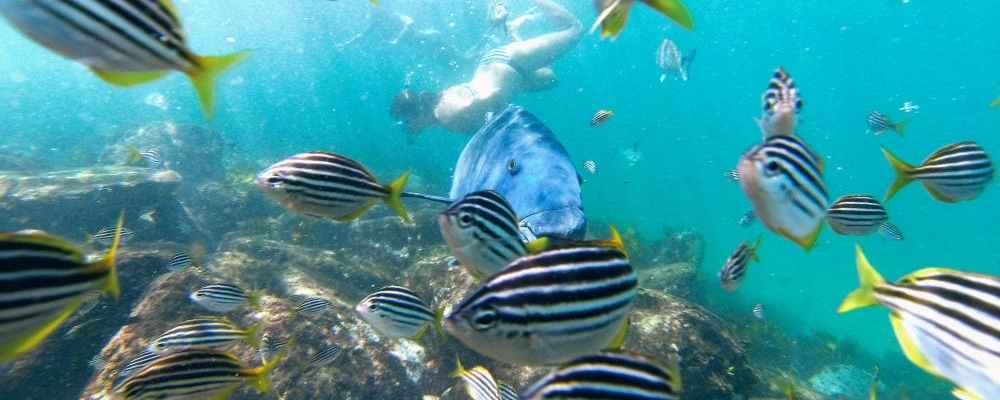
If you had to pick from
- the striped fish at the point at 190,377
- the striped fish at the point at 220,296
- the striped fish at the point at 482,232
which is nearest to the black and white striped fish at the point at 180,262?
the striped fish at the point at 220,296

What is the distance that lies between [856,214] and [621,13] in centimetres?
405

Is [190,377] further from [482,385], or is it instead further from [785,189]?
[785,189]

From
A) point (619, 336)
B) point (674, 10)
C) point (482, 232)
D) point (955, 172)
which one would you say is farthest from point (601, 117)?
point (674, 10)

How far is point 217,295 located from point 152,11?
4.07m

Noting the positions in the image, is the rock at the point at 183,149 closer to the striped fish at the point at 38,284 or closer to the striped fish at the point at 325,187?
the striped fish at the point at 325,187

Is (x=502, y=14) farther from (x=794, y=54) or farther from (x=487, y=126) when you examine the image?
(x=794, y=54)

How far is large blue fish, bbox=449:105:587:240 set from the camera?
3.56 m

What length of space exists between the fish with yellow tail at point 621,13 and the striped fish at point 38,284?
180 cm

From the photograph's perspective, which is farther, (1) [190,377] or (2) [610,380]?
(1) [190,377]

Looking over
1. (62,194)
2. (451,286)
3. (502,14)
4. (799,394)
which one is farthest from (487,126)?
(502,14)

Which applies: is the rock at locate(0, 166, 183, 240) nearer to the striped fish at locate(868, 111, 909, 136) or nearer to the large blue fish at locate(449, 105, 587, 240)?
the large blue fish at locate(449, 105, 587, 240)

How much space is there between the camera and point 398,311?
4.02 meters

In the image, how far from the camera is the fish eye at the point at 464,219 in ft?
7.62

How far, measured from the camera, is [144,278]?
6840mm
